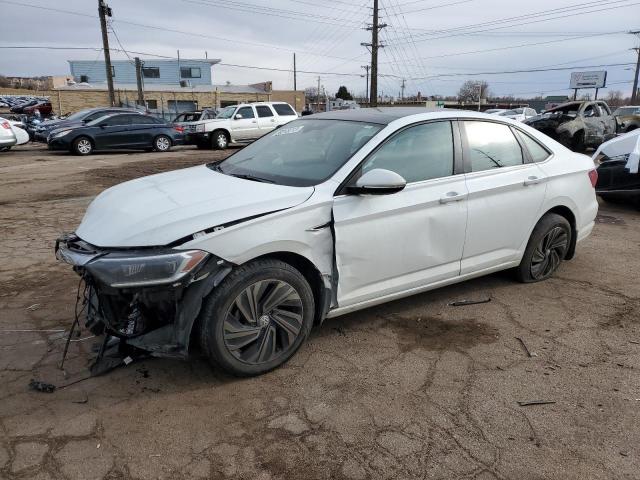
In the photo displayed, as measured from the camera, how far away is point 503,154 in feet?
14.2

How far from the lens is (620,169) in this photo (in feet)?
26.2

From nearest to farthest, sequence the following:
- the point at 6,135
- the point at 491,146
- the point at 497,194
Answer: the point at 497,194, the point at 491,146, the point at 6,135

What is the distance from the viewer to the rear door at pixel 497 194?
404 centimetres

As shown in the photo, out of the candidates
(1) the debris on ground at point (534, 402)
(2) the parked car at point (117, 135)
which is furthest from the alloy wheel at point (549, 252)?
(2) the parked car at point (117, 135)

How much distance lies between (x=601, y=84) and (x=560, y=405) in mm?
63450

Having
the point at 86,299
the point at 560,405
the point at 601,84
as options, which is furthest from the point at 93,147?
the point at 601,84

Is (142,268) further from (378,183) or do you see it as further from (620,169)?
(620,169)

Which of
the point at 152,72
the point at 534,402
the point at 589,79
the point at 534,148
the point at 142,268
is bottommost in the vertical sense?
the point at 534,402

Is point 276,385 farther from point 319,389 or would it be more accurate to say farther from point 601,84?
point 601,84

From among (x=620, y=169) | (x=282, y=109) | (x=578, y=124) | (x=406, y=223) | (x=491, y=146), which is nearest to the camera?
(x=406, y=223)

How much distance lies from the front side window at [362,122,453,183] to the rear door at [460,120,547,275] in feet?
0.67

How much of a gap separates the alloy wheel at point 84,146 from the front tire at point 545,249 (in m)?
15.8

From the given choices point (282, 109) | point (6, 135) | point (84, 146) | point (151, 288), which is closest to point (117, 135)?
point (84, 146)

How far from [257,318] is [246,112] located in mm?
17679
